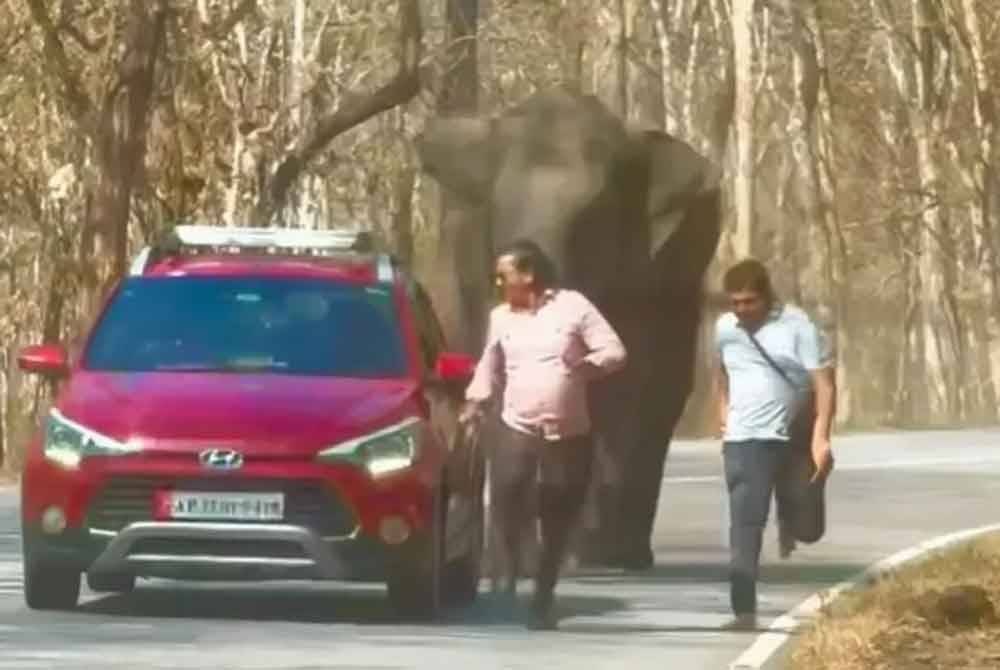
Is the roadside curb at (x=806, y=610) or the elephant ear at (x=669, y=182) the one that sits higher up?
the elephant ear at (x=669, y=182)

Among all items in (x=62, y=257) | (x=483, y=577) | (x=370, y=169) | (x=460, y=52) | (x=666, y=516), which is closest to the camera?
(x=483, y=577)

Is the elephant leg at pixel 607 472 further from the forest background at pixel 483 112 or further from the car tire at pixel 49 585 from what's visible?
the car tire at pixel 49 585

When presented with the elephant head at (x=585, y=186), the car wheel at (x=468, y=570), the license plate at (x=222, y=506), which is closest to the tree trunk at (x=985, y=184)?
the elephant head at (x=585, y=186)

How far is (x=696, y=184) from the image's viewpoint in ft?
73.3

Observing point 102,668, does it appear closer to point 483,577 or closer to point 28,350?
point 28,350

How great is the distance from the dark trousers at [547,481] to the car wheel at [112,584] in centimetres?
220

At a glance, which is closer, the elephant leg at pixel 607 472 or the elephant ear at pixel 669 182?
the elephant leg at pixel 607 472

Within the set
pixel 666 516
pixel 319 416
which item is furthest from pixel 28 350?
pixel 666 516

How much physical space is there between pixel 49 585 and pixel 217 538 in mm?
949

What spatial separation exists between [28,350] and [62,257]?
1132 inches

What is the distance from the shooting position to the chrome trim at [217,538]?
16625 mm

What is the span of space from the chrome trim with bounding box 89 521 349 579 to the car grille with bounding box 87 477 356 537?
0.27 feet

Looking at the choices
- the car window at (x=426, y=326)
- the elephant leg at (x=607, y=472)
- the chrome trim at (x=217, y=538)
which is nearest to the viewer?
the chrome trim at (x=217, y=538)

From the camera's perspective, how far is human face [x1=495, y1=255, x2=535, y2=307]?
16703 millimetres
